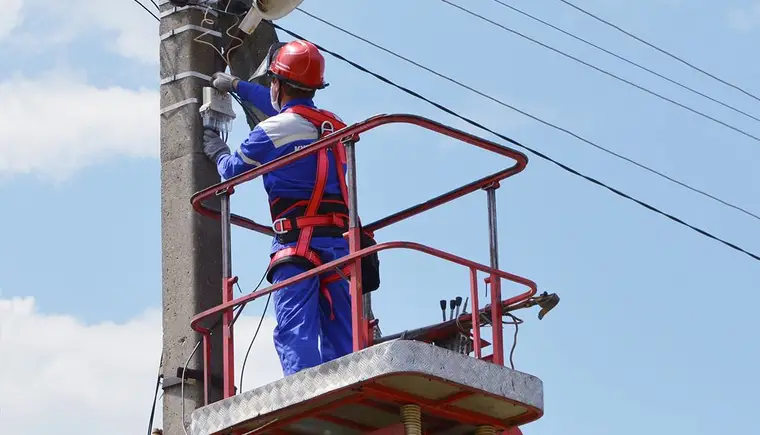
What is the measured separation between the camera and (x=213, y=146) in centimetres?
1145

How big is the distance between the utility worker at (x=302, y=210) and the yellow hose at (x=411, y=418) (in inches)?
29.5

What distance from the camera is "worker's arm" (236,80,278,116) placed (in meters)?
11.6

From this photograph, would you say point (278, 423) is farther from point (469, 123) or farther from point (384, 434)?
point (469, 123)

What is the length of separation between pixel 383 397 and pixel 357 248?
0.78 m

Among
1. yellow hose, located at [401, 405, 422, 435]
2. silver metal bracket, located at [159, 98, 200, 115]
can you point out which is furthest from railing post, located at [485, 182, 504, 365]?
silver metal bracket, located at [159, 98, 200, 115]

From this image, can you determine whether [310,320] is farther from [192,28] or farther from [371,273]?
[192,28]

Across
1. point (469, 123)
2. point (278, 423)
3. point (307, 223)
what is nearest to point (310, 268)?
point (307, 223)

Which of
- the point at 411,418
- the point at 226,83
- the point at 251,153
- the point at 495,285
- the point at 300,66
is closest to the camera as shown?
the point at 411,418

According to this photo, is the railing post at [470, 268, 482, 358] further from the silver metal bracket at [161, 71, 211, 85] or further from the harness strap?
the silver metal bracket at [161, 71, 211, 85]

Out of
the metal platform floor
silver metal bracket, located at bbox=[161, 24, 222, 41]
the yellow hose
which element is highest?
silver metal bracket, located at bbox=[161, 24, 222, 41]

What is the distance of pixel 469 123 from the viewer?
1470 cm

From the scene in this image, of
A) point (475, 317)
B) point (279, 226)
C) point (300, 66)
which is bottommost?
point (475, 317)

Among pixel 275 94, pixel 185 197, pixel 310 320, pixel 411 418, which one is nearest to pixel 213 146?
pixel 185 197

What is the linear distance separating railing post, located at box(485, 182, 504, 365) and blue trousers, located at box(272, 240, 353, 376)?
83 cm
